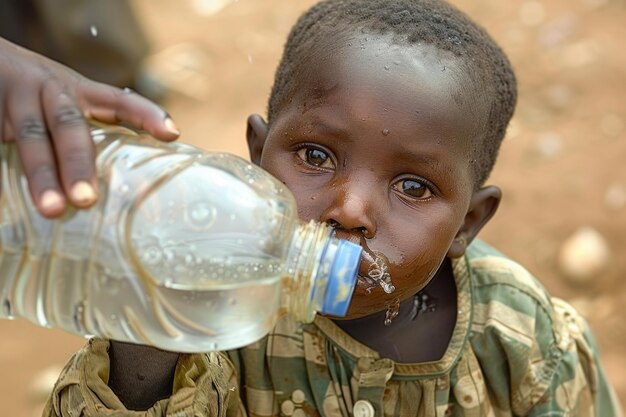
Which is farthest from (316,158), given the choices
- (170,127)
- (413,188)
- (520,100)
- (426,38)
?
(520,100)

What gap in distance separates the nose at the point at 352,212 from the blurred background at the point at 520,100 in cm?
212

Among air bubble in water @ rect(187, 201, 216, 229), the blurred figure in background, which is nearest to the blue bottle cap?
air bubble in water @ rect(187, 201, 216, 229)

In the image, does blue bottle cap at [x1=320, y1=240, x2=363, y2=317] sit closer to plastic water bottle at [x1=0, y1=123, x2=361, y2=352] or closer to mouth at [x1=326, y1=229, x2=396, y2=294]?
plastic water bottle at [x1=0, y1=123, x2=361, y2=352]

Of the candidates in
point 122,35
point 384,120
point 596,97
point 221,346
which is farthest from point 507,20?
point 221,346

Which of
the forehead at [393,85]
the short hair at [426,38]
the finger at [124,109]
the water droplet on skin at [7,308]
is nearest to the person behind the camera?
the finger at [124,109]

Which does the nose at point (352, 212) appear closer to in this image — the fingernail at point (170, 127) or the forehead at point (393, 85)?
the forehead at point (393, 85)

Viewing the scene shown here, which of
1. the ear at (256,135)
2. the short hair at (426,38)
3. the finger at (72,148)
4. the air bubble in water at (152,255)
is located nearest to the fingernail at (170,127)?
the finger at (72,148)

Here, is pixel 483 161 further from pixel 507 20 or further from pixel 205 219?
pixel 507 20

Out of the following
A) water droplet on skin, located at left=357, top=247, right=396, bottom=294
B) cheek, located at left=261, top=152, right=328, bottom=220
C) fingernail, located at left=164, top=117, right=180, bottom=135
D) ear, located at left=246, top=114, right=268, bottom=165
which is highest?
ear, located at left=246, top=114, right=268, bottom=165

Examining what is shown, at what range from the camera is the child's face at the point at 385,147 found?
5.77ft

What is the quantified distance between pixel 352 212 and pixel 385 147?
175mm

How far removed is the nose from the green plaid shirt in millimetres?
410

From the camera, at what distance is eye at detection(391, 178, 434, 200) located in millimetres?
1826

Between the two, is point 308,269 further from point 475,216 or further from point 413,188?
point 475,216
